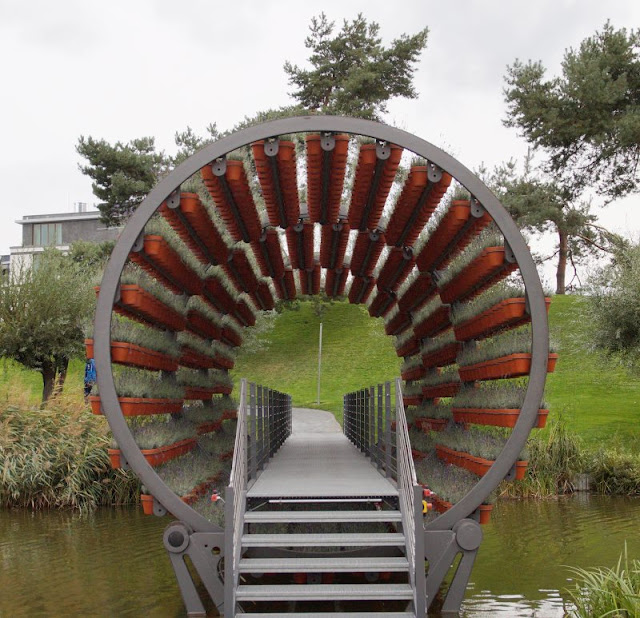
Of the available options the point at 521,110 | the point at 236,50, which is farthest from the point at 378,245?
the point at 521,110

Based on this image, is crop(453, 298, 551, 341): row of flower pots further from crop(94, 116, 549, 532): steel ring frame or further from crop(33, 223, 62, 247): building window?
crop(33, 223, 62, 247): building window

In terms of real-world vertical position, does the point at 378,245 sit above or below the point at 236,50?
below

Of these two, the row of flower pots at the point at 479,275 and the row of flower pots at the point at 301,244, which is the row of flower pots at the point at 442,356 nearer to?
the row of flower pots at the point at 479,275

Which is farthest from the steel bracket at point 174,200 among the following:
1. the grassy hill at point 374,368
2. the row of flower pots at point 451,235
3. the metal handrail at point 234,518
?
the grassy hill at point 374,368

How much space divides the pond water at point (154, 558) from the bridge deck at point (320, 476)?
51.5 inches

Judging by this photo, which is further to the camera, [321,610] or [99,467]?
[99,467]

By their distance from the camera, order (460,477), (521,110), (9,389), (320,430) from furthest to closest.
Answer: (521,110)
(320,430)
(9,389)
(460,477)

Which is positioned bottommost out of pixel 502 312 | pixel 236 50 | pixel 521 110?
pixel 502 312

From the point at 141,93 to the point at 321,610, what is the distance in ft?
30.9

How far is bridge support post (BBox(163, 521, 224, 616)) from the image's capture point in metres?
6.87

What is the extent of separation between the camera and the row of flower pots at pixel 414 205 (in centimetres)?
796

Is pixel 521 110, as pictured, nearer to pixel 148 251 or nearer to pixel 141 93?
pixel 141 93

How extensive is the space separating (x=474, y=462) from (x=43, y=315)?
15408 millimetres

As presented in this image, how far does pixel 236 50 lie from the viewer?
1062 cm
